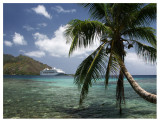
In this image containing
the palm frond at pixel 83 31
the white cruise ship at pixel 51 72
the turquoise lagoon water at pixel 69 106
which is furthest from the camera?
the white cruise ship at pixel 51 72

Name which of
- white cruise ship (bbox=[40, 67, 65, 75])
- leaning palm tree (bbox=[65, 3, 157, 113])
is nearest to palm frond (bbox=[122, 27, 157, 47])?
leaning palm tree (bbox=[65, 3, 157, 113])

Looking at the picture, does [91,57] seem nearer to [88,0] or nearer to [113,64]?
[113,64]

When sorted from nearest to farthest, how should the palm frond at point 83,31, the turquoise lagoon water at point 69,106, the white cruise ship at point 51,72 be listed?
1. the palm frond at point 83,31
2. the turquoise lagoon water at point 69,106
3. the white cruise ship at point 51,72

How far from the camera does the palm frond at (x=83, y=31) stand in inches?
183

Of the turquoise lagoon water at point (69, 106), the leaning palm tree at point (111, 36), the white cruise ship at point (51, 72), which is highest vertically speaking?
the leaning palm tree at point (111, 36)

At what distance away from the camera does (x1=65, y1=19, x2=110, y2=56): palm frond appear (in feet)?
15.2

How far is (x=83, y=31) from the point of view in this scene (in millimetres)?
5035

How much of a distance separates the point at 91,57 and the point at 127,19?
2065 millimetres

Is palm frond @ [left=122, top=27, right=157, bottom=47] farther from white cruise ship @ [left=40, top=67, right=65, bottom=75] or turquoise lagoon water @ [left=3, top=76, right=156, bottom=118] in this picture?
white cruise ship @ [left=40, top=67, right=65, bottom=75]

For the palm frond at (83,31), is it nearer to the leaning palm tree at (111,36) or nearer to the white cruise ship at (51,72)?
the leaning palm tree at (111,36)

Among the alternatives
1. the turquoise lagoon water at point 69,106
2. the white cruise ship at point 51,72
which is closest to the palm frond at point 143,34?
the turquoise lagoon water at point 69,106

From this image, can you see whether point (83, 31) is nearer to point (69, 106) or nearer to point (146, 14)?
point (146, 14)

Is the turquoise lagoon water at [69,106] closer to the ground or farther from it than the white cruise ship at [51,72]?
farther from it

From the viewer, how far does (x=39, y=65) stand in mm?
112062
